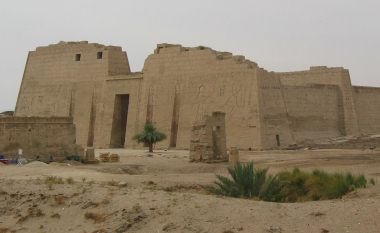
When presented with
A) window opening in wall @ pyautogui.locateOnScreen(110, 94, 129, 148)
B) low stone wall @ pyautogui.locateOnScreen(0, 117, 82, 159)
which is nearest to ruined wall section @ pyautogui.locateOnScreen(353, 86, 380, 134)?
window opening in wall @ pyautogui.locateOnScreen(110, 94, 129, 148)

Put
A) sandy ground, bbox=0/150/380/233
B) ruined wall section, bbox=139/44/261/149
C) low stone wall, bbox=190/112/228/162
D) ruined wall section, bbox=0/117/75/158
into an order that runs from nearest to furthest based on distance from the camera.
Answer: sandy ground, bbox=0/150/380/233 < ruined wall section, bbox=0/117/75/158 < low stone wall, bbox=190/112/228/162 < ruined wall section, bbox=139/44/261/149

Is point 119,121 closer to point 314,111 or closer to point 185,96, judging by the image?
point 185,96

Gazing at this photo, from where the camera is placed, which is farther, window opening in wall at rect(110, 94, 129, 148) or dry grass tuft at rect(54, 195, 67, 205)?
window opening in wall at rect(110, 94, 129, 148)

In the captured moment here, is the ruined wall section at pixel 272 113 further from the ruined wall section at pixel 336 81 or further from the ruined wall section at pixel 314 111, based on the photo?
the ruined wall section at pixel 336 81

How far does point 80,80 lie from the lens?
43062mm

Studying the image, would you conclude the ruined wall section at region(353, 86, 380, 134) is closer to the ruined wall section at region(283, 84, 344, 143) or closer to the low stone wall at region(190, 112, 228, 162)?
the ruined wall section at region(283, 84, 344, 143)

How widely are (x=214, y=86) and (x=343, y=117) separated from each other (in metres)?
10.7

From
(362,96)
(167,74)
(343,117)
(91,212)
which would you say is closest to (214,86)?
(167,74)

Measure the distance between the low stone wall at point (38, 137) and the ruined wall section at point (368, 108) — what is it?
1016 inches

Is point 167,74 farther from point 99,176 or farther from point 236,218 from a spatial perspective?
point 236,218

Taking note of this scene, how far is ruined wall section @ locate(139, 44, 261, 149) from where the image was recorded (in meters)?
34.0

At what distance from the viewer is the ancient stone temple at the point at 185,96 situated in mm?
34469

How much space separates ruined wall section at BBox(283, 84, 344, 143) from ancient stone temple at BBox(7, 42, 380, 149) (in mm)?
71

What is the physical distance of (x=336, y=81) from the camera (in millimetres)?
40656
